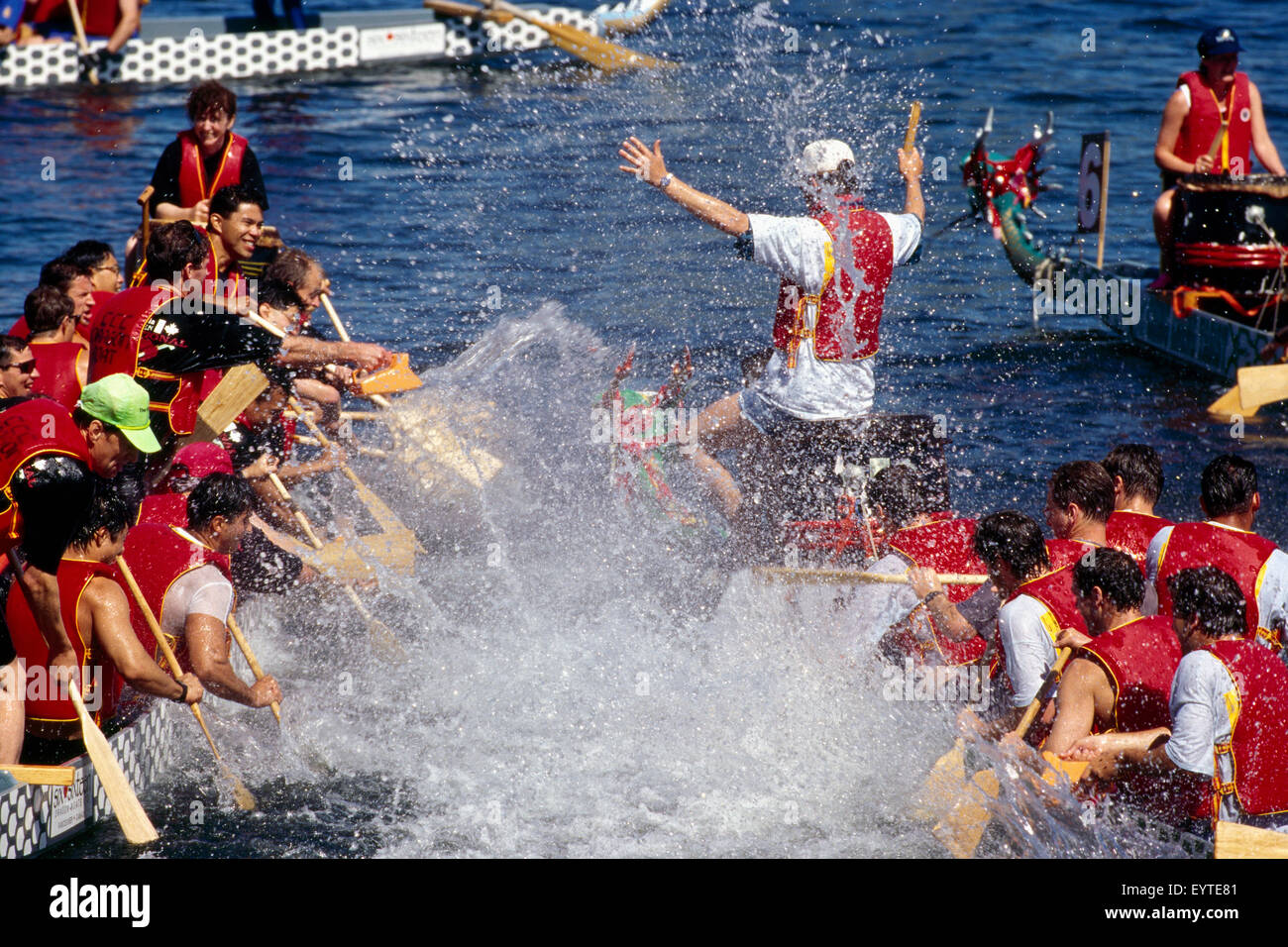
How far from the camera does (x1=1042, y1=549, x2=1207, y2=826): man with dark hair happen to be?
4469mm

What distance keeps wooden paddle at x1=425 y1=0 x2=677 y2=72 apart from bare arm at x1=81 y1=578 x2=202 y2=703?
1385 cm

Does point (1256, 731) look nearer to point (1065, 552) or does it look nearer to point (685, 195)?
point (1065, 552)

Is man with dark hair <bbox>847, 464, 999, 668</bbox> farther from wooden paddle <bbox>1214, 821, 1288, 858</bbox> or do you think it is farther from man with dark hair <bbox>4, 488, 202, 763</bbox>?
man with dark hair <bbox>4, 488, 202, 763</bbox>

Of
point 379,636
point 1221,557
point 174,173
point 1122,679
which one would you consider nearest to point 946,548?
point 1221,557

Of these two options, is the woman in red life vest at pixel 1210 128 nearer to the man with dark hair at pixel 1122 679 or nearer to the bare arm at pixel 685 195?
the bare arm at pixel 685 195

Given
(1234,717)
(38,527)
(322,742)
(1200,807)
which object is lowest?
(322,742)

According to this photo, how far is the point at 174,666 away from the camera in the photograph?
16.8 feet

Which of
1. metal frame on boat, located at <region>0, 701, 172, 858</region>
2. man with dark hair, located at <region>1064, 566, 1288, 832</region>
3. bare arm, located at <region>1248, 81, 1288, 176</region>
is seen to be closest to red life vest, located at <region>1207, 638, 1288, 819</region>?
man with dark hair, located at <region>1064, 566, 1288, 832</region>

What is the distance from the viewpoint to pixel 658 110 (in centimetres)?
1562

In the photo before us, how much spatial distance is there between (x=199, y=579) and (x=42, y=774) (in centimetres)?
97

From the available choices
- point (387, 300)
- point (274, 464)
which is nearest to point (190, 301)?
point (274, 464)

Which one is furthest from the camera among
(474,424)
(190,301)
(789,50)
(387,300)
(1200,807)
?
(789,50)
